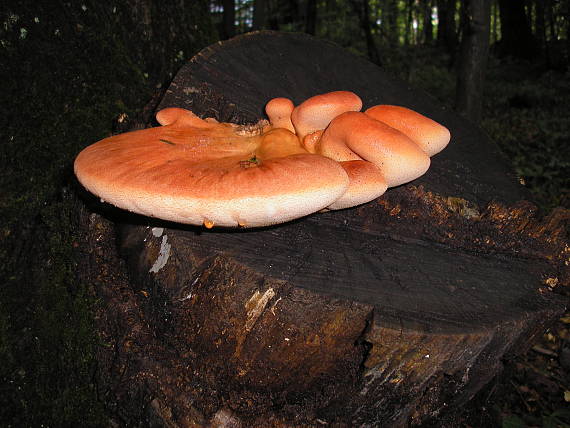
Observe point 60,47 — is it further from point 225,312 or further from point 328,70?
point 225,312

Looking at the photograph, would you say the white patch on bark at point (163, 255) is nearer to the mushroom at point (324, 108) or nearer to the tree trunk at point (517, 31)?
the mushroom at point (324, 108)

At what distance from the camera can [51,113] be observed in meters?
2.54

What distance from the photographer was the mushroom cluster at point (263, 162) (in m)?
1.51

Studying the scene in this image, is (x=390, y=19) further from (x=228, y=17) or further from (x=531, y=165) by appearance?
(x=531, y=165)

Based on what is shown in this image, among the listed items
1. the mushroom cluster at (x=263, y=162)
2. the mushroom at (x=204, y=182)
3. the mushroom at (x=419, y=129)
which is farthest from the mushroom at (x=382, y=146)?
the mushroom at (x=204, y=182)

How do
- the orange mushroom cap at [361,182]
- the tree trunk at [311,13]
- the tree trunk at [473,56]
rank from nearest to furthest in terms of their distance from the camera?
the orange mushroom cap at [361,182], the tree trunk at [473,56], the tree trunk at [311,13]

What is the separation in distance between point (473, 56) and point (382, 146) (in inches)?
222

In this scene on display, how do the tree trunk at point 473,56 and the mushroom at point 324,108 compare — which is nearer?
the mushroom at point 324,108

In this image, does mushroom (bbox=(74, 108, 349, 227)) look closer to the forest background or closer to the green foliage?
the forest background

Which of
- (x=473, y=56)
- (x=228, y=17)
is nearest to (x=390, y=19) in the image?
(x=228, y=17)

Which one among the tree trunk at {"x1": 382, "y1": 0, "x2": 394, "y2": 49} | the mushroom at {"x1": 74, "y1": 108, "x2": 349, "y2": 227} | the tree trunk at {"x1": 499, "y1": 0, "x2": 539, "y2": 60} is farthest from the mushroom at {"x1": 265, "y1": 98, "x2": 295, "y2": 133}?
the tree trunk at {"x1": 499, "y1": 0, "x2": 539, "y2": 60}

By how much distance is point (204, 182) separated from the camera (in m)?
1.56

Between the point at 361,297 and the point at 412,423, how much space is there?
0.92m

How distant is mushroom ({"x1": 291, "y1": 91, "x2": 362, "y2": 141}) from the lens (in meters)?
2.11
